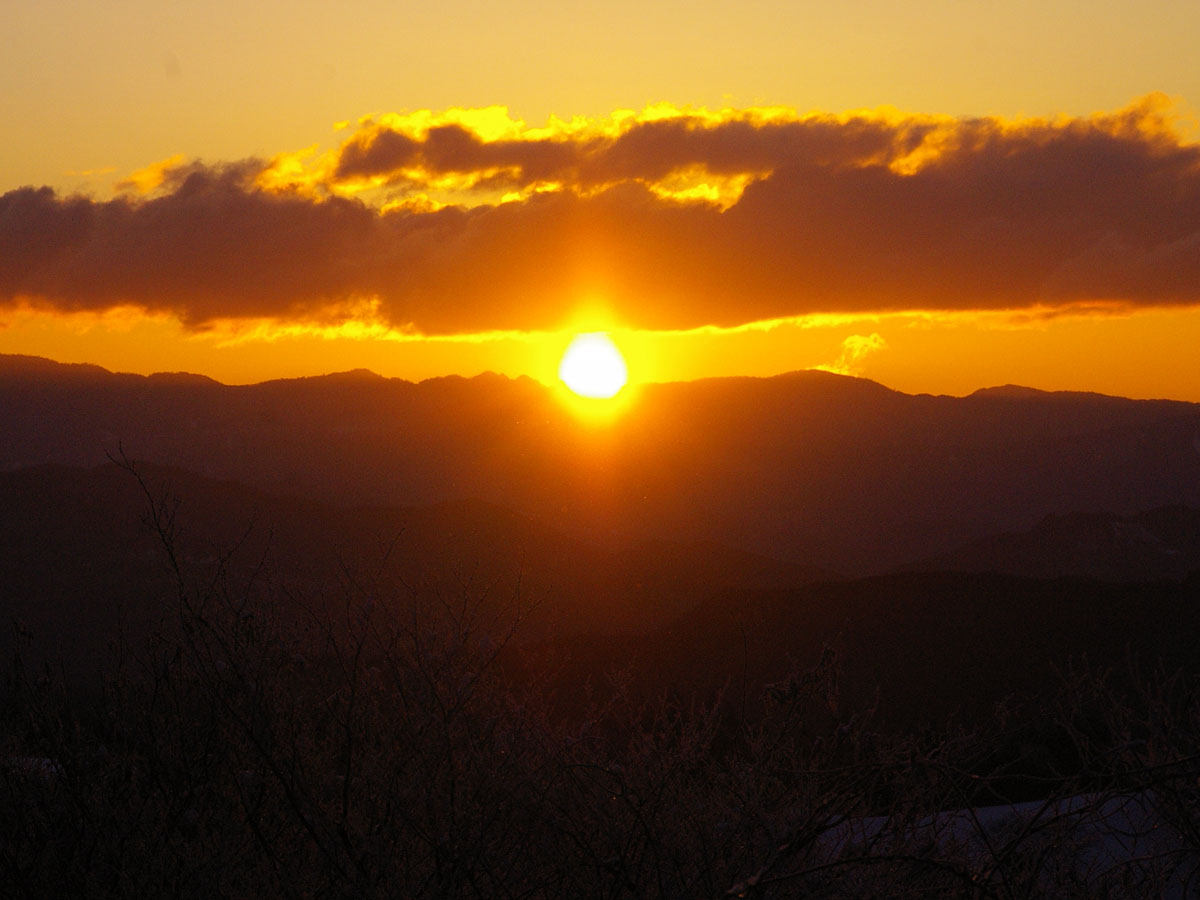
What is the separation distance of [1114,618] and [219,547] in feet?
132

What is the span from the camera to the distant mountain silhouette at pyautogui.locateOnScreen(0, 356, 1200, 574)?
124 m

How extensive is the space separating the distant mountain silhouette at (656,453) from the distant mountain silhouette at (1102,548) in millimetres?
28623

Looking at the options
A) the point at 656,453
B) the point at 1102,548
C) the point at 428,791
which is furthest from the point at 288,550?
the point at 428,791

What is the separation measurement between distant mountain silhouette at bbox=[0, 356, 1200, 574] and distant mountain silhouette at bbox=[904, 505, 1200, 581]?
2862 centimetres

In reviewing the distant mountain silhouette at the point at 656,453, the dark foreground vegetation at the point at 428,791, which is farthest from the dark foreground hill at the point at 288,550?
the dark foreground vegetation at the point at 428,791

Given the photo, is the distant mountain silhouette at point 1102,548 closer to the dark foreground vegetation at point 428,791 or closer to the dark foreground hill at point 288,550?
the dark foreground hill at point 288,550

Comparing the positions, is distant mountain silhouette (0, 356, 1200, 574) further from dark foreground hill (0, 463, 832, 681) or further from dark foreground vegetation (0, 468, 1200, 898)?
dark foreground vegetation (0, 468, 1200, 898)

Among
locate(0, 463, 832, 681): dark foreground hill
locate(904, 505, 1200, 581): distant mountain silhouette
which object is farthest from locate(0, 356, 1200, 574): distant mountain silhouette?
locate(904, 505, 1200, 581): distant mountain silhouette

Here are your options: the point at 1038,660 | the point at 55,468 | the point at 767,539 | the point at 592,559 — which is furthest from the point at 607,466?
the point at 1038,660

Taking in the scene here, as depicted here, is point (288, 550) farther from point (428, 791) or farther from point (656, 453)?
point (428, 791)

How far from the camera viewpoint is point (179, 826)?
23.0 ft

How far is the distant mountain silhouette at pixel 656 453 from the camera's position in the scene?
12375 centimetres

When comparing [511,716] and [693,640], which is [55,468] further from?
[511,716]

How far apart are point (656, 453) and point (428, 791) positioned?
423ft
